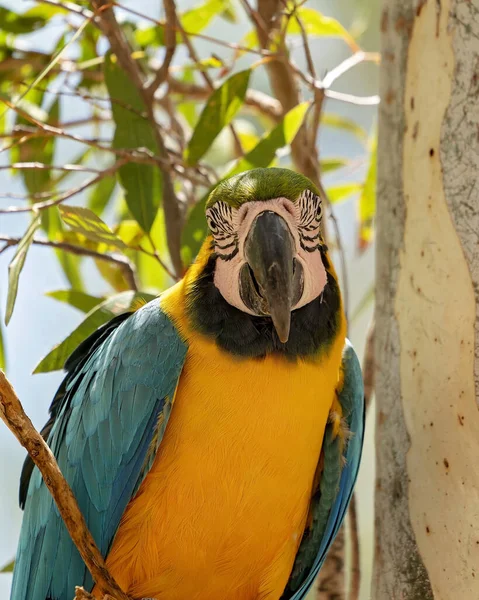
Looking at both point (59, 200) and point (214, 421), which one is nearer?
point (214, 421)

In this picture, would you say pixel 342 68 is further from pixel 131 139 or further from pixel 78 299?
pixel 78 299

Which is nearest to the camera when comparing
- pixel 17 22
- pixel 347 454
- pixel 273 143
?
pixel 347 454

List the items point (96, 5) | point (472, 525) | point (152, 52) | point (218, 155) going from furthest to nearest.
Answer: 1. point (218, 155)
2. point (152, 52)
3. point (96, 5)
4. point (472, 525)

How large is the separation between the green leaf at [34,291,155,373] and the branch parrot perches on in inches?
7.8

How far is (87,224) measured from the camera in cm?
161

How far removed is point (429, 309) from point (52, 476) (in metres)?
0.70

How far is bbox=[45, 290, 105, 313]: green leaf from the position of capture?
1.88 meters

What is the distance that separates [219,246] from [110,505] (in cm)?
48

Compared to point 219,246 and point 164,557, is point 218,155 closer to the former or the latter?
point 219,246

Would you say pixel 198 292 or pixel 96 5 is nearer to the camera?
pixel 198 292

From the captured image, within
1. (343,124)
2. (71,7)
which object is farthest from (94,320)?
(343,124)

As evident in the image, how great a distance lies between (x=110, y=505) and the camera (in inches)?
54.8

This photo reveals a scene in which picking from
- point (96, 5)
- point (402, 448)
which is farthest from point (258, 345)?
point (96, 5)

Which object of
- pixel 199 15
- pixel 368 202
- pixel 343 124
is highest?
pixel 199 15
